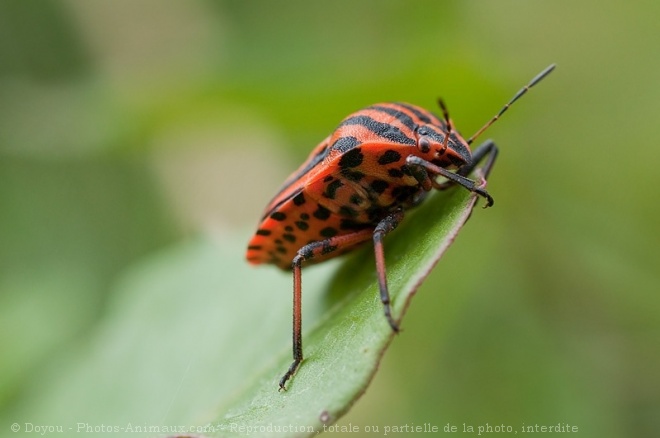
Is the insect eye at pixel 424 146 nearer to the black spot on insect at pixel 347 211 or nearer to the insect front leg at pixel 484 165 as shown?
the insect front leg at pixel 484 165

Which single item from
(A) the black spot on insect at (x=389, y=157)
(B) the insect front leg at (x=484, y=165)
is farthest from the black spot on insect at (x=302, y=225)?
(B) the insect front leg at (x=484, y=165)

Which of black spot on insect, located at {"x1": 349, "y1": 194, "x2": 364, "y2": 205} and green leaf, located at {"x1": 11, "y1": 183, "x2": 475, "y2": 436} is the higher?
black spot on insect, located at {"x1": 349, "y1": 194, "x2": 364, "y2": 205}

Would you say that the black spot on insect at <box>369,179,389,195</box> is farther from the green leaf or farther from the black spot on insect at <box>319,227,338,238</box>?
the black spot on insect at <box>319,227,338,238</box>

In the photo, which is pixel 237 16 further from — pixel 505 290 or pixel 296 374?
pixel 296 374

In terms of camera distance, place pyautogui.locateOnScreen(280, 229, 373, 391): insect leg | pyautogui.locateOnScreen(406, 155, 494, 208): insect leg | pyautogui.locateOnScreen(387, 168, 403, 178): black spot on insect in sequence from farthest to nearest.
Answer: pyautogui.locateOnScreen(387, 168, 403, 178): black spot on insect, pyautogui.locateOnScreen(280, 229, 373, 391): insect leg, pyautogui.locateOnScreen(406, 155, 494, 208): insect leg

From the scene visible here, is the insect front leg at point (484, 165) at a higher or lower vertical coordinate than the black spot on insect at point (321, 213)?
higher

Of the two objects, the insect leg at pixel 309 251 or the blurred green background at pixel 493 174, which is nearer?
the insect leg at pixel 309 251

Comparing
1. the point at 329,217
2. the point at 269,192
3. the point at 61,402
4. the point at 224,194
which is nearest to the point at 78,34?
the point at 224,194

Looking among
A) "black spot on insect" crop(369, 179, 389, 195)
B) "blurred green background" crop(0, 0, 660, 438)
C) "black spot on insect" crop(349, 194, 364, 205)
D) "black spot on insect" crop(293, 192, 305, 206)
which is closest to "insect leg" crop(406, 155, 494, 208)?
"black spot on insect" crop(369, 179, 389, 195)
